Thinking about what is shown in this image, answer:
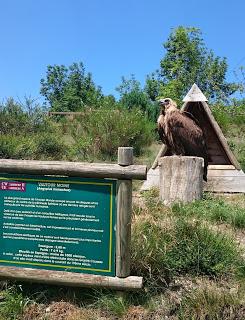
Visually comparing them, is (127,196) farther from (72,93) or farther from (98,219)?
(72,93)

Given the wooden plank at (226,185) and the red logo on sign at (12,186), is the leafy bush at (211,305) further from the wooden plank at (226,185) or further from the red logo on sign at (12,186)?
the wooden plank at (226,185)

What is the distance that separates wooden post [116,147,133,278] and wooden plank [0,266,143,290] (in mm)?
87

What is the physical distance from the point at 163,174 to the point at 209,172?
1.79m

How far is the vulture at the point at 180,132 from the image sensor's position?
771 centimetres

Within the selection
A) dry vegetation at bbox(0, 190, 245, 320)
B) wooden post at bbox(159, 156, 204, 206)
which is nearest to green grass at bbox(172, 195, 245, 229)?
wooden post at bbox(159, 156, 204, 206)

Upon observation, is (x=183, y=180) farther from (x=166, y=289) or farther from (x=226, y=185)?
(x=166, y=289)

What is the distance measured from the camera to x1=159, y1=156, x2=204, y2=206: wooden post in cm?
696

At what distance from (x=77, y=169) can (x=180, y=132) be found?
12.7 feet

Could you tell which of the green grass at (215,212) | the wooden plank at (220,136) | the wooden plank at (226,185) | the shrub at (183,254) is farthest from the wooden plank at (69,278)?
the wooden plank at (220,136)

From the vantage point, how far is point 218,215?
234 inches

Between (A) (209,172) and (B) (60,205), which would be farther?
(A) (209,172)

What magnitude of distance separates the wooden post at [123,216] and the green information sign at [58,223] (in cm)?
6

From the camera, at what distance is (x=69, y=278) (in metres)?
4.10

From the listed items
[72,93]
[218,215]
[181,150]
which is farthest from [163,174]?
[72,93]
